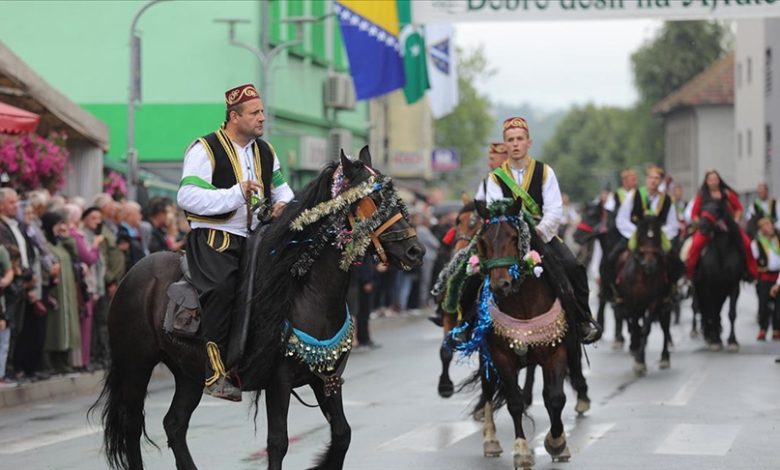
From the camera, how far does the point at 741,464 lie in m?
11.7

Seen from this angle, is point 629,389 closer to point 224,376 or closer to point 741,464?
point 741,464

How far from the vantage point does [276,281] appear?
30.9 feet

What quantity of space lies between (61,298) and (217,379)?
9.40m

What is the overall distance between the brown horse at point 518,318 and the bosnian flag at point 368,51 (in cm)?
1557

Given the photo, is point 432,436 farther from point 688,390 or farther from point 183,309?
point 688,390

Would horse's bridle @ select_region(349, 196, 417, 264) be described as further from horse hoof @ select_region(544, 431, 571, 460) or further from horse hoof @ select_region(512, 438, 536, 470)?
horse hoof @ select_region(544, 431, 571, 460)

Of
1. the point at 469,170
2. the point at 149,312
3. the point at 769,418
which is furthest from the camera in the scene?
the point at 469,170

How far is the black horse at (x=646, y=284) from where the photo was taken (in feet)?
66.5

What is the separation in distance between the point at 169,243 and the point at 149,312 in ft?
35.7

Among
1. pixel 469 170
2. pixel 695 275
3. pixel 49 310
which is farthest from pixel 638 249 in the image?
pixel 469 170

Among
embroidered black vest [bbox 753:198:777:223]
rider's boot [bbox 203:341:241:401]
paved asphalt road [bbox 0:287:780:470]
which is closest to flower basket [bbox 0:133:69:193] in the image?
paved asphalt road [bbox 0:287:780:470]

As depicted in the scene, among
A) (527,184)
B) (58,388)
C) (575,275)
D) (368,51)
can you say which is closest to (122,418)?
(527,184)

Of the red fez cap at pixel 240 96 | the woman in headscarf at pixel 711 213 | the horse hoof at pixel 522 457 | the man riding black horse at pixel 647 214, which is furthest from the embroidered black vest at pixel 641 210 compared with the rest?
the red fez cap at pixel 240 96

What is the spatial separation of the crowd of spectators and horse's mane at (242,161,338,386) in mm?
7903
